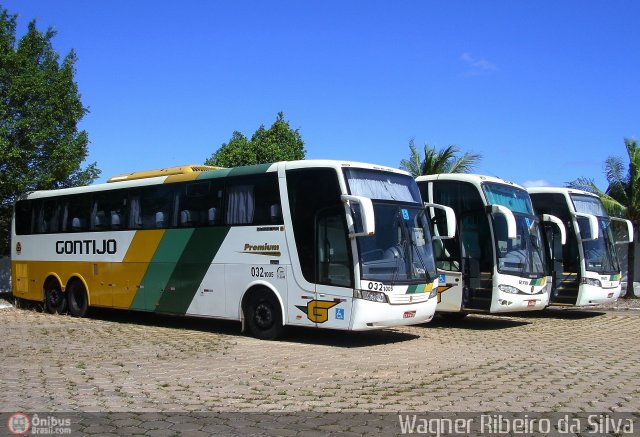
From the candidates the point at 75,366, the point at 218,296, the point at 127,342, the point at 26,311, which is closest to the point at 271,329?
the point at 218,296

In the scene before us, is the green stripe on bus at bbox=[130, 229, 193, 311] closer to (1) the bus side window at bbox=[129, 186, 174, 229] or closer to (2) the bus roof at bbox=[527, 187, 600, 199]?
(1) the bus side window at bbox=[129, 186, 174, 229]

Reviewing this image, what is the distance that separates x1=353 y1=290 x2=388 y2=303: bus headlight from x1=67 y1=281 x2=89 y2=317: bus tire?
29.5 ft

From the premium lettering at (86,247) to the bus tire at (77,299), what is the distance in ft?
2.87

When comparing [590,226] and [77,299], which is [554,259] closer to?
[590,226]

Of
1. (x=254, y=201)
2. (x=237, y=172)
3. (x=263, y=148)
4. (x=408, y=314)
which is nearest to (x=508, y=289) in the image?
(x=408, y=314)

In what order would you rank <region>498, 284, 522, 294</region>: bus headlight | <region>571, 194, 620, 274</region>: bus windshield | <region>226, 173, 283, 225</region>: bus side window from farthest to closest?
<region>571, 194, 620, 274</region>: bus windshield < <region>498, 284, 522, 294</region>: bus headlight < <region>226, 173, 283, 225</region>: bus side window

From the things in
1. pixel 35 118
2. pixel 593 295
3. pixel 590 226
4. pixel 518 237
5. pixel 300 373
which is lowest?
pixel 300 373

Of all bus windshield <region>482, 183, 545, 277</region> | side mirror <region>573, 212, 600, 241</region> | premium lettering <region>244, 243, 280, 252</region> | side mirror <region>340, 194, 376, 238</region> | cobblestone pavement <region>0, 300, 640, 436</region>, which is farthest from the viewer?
side mirror <region>573, 212, 600, 241</region>

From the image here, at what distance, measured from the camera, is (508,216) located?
1398 cm

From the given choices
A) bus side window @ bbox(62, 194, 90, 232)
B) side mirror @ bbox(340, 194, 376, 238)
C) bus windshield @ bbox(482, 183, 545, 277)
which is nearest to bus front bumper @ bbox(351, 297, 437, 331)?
side mirror @ bbox(340, 194, 376, 238)

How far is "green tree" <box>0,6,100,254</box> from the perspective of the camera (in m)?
19.8

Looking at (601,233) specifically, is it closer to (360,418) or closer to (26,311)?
(360,418)

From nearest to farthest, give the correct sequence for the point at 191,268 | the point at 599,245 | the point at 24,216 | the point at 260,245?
1. the point at 260,245
2. the point at 191,268
3. the point at 599,245
4. the point at 24,216

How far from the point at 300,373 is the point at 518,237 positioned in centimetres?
779
